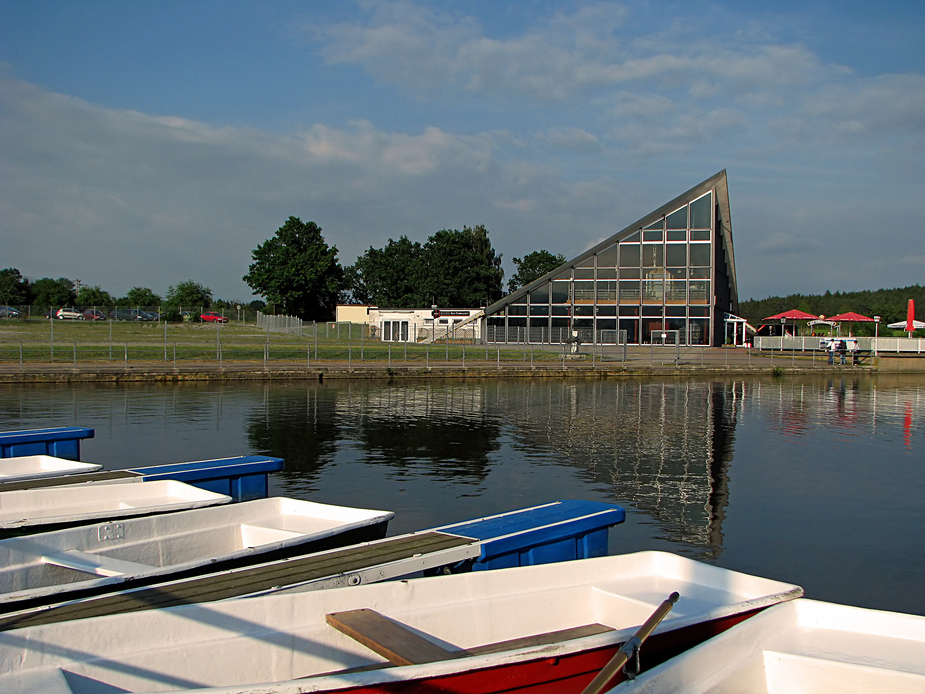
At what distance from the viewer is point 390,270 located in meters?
114

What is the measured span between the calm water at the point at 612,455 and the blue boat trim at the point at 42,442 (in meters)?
1.63

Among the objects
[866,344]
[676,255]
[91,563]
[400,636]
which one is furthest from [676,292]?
[400,636]

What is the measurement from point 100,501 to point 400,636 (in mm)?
5457

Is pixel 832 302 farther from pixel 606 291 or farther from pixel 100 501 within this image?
pixel 100 501

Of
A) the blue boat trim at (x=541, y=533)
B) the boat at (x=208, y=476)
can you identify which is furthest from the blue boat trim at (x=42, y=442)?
the blue boat trim at (x=541, y=533)

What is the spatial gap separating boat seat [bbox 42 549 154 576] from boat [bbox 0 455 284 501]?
8.43 ft

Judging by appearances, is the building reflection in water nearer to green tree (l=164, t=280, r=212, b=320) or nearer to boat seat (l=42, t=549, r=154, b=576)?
boat seat (l=42, t=549, r=154, b=576)

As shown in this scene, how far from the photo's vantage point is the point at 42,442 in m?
12.3

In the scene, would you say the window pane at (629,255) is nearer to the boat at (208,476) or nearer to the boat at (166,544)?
the boat at (208,476)

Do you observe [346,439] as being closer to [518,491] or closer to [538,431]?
[538,431]

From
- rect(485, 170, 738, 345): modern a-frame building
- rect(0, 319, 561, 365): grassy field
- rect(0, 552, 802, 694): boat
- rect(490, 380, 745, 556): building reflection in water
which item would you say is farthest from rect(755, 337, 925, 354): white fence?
rect(0, 552, 802, 694): boat

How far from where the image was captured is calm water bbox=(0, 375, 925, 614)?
9.66 meters

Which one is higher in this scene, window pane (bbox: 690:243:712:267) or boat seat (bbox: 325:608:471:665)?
window pane (bbox: 690:243:712:267)

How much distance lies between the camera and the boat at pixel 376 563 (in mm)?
4703
